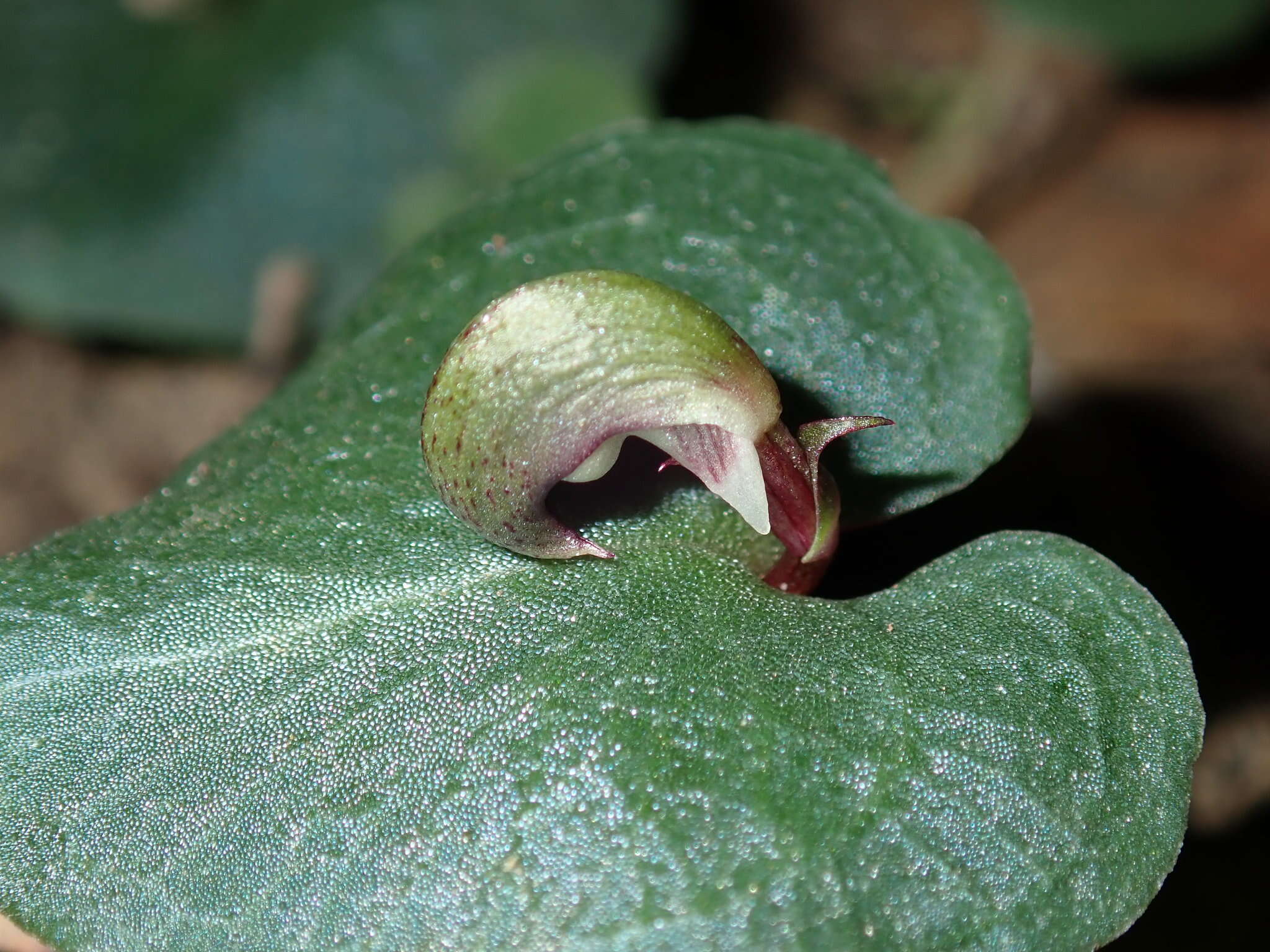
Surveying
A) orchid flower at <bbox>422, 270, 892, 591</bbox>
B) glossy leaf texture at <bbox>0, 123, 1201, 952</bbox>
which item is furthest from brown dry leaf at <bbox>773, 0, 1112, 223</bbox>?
orchid flower at <bbox>422, 270, 892, 591</bbox>

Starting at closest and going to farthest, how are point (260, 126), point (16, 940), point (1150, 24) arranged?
point (16, 940) < point (260, 126) < point (1150, 24)

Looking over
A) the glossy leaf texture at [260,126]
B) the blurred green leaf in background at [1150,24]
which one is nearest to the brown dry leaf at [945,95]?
the blurred green leaf in background at [1150,24]

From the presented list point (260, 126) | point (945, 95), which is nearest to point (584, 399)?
point (260, 126)

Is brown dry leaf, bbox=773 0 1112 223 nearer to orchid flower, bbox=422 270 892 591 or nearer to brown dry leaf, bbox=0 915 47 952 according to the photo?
orchid flower, bbox=422 270 892 591

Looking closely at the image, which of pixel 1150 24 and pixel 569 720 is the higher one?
pixel 1150 24

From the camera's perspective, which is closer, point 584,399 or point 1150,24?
point 584,399

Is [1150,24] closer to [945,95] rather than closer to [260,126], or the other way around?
[945,95]
